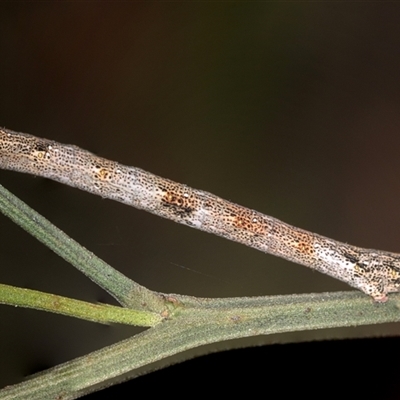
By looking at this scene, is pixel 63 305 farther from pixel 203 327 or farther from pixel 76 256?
pixel 203 327

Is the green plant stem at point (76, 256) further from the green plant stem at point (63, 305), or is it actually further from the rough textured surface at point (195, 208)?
the rough textured surface at point (195, 208)

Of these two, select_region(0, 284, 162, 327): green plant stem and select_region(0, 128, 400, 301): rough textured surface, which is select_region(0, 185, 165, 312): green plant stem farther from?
select_region(0, 128, 400, 301): rough textured surface

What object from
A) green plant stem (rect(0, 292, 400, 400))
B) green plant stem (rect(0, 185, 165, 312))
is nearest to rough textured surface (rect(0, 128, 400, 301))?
green plant stem (rect(0, 292, 400, 400))

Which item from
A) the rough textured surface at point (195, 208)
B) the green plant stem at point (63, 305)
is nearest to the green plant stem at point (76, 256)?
the green plant stem at point (63, 305)

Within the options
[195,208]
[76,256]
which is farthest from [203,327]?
[195,208]

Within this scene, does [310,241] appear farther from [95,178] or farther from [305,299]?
[95,178]

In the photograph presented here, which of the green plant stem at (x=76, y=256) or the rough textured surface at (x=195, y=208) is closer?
the green plant stem at (x=76, y=256)
